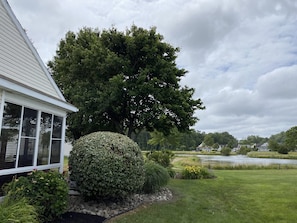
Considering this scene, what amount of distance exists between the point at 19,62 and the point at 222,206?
7272mm

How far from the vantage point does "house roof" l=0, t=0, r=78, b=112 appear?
6.18 m

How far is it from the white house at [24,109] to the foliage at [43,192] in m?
0.73

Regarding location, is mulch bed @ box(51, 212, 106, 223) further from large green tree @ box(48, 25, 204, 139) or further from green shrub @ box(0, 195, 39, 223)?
large green tree @ box(48, 25, 204, 139)

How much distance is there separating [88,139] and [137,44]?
692 cm

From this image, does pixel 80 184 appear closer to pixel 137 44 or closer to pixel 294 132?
pixel 137 44

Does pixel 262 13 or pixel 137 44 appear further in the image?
pixel 137 44

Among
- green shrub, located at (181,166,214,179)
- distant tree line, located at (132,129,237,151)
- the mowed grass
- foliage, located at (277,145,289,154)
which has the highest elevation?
distant tree line, located at (132,129,237,151)

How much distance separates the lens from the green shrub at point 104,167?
20.4 ft

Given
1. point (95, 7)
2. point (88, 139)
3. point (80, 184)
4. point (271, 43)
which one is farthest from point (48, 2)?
point (271, 43)

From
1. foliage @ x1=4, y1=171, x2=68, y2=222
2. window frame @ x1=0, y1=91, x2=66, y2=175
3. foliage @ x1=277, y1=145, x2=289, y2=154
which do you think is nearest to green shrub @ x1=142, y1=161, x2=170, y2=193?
window frame @ x1=0, y1=91, x2=66, y2=175

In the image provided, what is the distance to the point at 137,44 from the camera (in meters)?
12.3

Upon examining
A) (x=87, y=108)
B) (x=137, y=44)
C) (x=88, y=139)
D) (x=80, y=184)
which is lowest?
(x=80, y=184)

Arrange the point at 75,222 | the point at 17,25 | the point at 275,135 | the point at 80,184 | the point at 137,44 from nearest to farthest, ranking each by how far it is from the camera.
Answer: the point at 75,222, the point at 80,184, the point at 17,25, the point at 137,44, the point at 275,135

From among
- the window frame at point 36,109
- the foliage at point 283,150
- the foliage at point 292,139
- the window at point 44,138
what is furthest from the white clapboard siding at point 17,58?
the foliage at point 292,139
